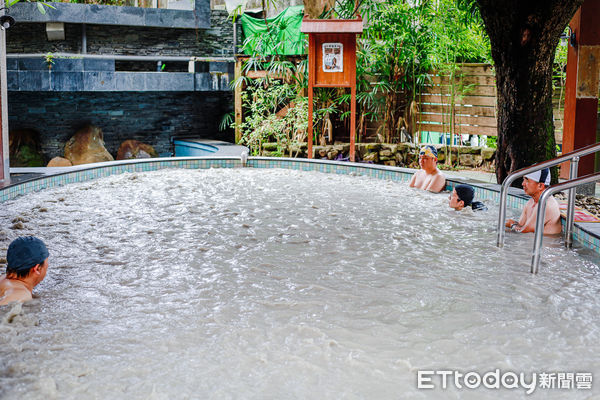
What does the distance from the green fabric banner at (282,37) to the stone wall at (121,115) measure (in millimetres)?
2202

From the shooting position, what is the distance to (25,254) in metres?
3.08

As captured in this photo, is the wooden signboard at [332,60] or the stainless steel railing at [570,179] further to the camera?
the wooden signboard at [332,60]

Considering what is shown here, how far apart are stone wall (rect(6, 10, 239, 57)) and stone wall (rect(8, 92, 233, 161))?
1008 millimetres

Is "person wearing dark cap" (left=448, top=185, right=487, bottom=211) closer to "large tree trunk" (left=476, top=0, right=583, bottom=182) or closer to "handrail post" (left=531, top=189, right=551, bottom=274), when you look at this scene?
"large tree trunk" (left=476, top=0, right=583, bottom=182)

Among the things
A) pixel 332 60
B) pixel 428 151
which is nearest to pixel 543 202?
pixel 428 151

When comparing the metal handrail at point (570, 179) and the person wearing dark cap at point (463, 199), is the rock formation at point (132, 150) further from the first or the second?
the metal handrail at point (570, 179)

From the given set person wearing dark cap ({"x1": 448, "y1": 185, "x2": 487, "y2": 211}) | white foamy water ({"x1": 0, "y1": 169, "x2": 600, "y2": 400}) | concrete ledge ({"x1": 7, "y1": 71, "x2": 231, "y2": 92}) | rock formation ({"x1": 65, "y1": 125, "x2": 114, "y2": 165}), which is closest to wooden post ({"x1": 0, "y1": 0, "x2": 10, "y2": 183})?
white foamy water ({"x1": 0, "y1": 169, "x2": 600, "y2": 400})

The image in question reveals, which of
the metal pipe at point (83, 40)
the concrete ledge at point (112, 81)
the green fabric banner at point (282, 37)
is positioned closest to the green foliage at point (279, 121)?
the green fabric banner at point (282, 37)

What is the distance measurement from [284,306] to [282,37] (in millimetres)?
8965

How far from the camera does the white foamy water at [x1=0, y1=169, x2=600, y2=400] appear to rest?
242 centimetres

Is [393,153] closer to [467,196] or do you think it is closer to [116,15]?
[467,196]

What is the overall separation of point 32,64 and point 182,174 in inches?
205

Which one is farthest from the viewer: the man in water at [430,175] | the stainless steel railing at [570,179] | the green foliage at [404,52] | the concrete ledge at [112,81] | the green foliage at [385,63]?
the concrete ledge at [112,81]

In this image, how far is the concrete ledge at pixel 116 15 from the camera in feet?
39.0
